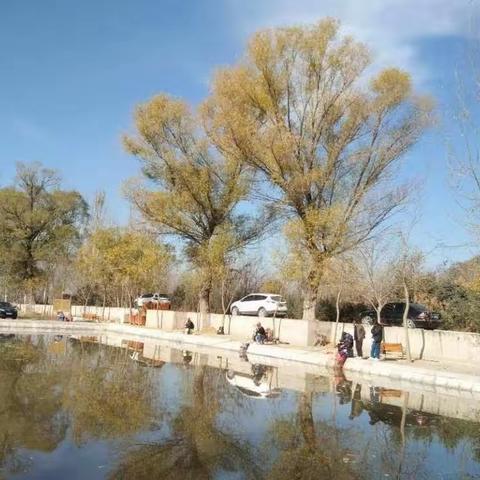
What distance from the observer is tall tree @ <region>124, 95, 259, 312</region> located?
37.2m

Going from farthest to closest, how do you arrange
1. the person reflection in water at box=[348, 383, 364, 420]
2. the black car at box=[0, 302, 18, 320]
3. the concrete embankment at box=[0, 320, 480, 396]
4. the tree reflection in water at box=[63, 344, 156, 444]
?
the black car at box=[0, 302, 18, 320] < the concrete embankment at box=[0, 320, 480, 396] < the person reflection in water at box=[348, 383, 364, 420] < the tree reflection in water at box=[63, 344, 156, 444]

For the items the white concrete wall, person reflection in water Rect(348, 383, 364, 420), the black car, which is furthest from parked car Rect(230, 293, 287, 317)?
the black car

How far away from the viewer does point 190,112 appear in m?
37.3

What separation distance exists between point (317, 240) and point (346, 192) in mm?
2754

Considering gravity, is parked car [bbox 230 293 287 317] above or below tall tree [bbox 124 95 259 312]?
below

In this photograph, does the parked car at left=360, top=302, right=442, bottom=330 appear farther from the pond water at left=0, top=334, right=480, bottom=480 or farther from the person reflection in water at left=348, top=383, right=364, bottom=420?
the person reflection in water at left=348, top=383, right=364, bottom=420

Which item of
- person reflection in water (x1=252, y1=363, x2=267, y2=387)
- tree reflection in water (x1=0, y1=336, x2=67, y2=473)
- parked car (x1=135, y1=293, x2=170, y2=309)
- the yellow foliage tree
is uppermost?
the yellow foliage tree

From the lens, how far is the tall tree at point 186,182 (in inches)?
1464

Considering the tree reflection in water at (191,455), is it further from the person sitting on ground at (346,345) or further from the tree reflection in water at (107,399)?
the person sitting on ground at (346,345)

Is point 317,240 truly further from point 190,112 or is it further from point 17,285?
point 17,285

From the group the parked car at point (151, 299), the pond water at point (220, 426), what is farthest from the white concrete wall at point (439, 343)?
the parked car at point (151, 299)

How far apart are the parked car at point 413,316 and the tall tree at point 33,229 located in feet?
124

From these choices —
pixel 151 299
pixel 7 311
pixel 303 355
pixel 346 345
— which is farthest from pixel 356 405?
pixel 151 299

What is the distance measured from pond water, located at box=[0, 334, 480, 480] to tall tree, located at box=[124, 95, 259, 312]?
56.7ft
